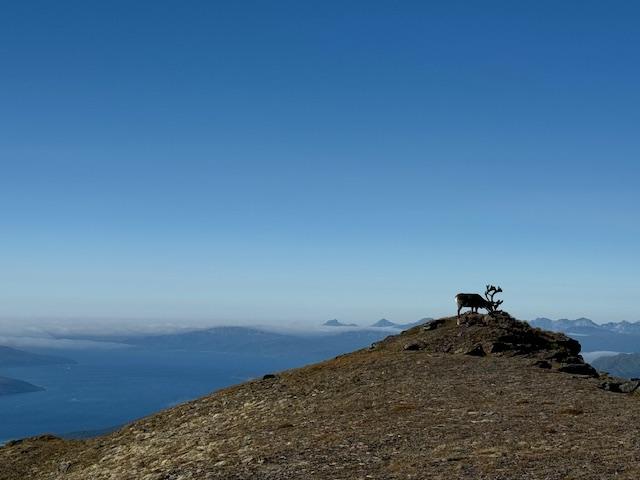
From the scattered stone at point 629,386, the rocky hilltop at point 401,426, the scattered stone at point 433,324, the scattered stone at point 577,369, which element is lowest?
the rocky hilltop at point 401,426

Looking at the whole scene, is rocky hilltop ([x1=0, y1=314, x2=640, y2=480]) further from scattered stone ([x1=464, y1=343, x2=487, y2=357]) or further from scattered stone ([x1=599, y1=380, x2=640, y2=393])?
scattered stone ([x1=599, y1=380, x2=640, y2=393])

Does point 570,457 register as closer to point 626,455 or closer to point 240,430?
point 626,455

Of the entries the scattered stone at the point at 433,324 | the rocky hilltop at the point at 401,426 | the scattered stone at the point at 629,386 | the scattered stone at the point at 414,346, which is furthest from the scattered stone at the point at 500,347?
the scattered stone at the point at 629,386

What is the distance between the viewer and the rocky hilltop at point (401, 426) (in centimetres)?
1990

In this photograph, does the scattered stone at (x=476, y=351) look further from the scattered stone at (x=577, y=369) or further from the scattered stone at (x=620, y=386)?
the scattered stone at (x=620, y=386)

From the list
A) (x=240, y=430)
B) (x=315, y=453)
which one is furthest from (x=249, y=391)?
(x=315, y=453)

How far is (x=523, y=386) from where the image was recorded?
1289 inches

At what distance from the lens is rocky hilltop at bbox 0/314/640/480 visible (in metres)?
19.9

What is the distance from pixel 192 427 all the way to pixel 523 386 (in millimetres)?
18543

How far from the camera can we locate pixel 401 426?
25219 millimetres

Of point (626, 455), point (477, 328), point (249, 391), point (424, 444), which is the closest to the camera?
point (626, 455)

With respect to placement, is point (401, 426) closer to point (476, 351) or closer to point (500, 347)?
point (476, 351)

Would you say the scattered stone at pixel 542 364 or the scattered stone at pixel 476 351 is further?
the scattered stone at pixel 476 351

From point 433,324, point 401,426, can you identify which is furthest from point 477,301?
point 401,426
